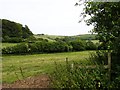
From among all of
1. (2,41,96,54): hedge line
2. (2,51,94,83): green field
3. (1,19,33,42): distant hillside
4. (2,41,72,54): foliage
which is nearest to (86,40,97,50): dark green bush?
(2,41,96,54): hedge line

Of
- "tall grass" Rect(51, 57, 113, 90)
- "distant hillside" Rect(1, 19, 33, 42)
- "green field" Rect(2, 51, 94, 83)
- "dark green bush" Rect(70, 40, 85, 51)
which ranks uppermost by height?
"distant hillside" Rect(1, 19, 33, 42)

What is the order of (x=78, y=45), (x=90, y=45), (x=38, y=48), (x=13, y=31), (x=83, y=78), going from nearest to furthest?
(x=83, y=78) < (x=38, y=48) < (x=90, y=45) < (x=78, y=45) < (x=13, y=31)

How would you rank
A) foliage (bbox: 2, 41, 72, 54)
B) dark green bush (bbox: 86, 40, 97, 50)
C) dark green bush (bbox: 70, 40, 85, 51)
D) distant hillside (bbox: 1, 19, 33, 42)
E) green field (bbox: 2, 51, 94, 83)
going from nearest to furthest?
1. green field (bbox: 2, 51, 94, 83)
2. foliage (bbox: 2, 41, 72, 54)
3. dark green bush (bbox: 86, 40, 97, 50)
4. dark green bush (bbox: 70, 40, 85, 51)
5. distant hillside (bbox: 1, 19, 33, 42)

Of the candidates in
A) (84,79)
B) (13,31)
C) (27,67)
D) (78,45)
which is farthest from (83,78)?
(13,31)

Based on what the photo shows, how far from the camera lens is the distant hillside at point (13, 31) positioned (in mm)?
36037

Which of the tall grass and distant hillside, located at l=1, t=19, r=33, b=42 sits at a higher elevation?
distant hillside, located at l=1, t=19, r=33, b=42

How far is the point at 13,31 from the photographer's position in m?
37.3

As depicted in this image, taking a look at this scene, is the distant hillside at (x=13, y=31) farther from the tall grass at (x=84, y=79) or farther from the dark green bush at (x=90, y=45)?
the tall grass at (x=84, y=79)

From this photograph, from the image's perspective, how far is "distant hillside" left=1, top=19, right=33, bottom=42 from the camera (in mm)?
36037

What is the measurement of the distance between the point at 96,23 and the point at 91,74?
4926 millimetres

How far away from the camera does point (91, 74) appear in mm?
9156

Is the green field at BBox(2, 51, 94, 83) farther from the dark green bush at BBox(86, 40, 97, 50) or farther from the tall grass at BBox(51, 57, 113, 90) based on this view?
the dark green bush at BBox(86, 40, 97, 50)

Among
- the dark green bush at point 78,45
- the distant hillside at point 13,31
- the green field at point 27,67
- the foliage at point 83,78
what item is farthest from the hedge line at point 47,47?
the foliage at point 83,78

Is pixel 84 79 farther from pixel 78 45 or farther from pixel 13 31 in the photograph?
pixel 13 31
